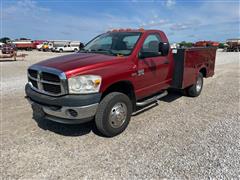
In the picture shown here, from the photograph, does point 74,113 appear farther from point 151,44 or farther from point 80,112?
point 151,44

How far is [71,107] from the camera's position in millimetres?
3217

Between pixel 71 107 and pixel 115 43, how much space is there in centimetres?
204

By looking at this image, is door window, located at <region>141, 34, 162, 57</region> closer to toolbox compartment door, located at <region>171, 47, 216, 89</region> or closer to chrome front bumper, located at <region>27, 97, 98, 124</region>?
toolbox compartment door, located at <region>171, 47, 216, 89</region>

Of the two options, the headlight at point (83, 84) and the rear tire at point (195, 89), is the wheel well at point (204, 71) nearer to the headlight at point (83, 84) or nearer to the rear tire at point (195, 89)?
the rear tire at point (195, 89)

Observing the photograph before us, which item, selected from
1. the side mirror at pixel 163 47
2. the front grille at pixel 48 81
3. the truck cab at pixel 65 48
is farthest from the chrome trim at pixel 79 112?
the truck cab at pixel 65 48

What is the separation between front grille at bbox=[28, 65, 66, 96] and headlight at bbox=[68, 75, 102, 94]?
0.12 metres

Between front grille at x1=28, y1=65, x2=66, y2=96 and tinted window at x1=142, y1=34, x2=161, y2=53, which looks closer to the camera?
front grille at x1=28, y1=65, x2=66, y2=96

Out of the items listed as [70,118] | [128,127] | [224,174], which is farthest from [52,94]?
[224,174]

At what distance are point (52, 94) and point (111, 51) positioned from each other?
161 centimetres

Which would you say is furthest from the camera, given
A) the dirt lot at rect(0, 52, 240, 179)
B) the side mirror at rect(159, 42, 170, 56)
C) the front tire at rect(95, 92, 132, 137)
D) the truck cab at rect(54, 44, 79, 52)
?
the truck cab at rect(54, 44, 79, 52)

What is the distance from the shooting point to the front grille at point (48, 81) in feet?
10.6

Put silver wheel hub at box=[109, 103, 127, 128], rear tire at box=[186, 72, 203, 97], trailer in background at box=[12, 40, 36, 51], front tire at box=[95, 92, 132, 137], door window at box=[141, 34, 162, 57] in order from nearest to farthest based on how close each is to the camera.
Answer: front tire at box=[95, 92, 132, 137] < silver wheel hub at box=[109, 103, 127, 128] < door window at box=[141, 34, 162, 57] < rear tire at box=[186, 72, 203, 97] < trailer in background at box=[12, 40, 36, 51]

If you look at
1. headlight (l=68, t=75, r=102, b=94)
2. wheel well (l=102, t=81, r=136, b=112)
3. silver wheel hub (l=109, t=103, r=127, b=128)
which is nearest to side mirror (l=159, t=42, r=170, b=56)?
wheel well (l=102, t=81, r=136, b=112)

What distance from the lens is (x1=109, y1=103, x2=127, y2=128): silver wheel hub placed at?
3729mm
